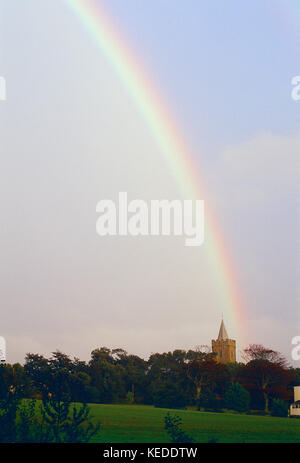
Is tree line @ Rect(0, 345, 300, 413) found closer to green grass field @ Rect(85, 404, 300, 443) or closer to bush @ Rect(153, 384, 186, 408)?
bush @ Rect(153, 384, 186, 408)

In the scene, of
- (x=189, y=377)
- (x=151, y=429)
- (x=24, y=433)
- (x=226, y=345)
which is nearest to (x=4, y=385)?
(x=24, y=433)

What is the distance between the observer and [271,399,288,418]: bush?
2246 inches

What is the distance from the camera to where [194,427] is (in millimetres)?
43312

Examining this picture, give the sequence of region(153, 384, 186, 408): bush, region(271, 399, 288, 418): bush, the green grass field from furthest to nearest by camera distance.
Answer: region(153, 384, 186, 408): bush → region(271, 399, 288, 418): bush → the green grass field

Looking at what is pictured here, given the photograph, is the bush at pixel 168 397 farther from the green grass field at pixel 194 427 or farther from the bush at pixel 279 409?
the bush at pixel 279 409

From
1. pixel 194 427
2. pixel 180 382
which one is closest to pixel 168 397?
pixel 180 382

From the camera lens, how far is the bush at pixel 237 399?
58.9 m

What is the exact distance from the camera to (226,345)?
11288 centimetres

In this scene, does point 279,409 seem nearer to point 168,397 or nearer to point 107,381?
point 168,397

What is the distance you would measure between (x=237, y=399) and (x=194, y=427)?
16632mm

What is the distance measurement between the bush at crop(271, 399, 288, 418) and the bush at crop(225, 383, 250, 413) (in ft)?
8.90

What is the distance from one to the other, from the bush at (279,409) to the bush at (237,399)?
8.90ft

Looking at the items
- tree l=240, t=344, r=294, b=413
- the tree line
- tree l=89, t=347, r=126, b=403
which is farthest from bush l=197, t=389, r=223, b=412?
tree l=89, t=347, r=126, b=403
